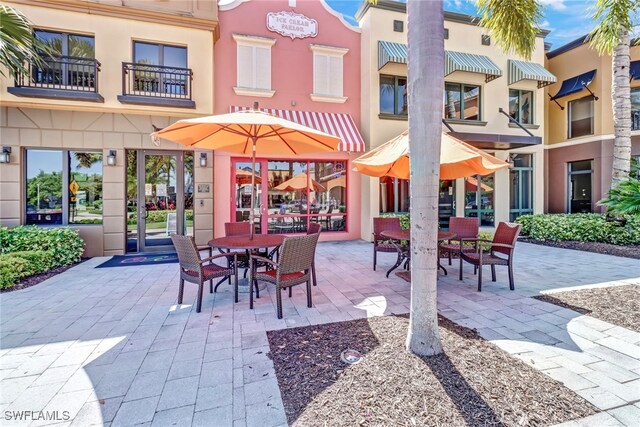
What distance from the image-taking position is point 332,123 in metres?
11.5

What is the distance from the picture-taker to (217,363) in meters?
→ 3.36

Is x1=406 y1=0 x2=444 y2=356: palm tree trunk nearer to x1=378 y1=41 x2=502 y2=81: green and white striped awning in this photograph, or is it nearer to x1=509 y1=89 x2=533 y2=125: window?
x1=378 y1=41 x2=502 y2=81: green and white striped awning

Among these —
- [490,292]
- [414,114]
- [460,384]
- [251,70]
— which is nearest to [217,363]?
[460,384]

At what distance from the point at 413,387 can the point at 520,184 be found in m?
14.0

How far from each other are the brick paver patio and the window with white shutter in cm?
746

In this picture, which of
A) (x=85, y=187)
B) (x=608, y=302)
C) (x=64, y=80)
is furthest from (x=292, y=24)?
(x=608, y=302)

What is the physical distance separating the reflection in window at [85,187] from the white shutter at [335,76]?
806cm

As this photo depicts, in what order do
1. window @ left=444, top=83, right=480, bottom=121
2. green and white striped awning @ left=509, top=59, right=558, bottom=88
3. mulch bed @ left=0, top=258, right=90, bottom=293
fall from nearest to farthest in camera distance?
1. mulch bed @ left=0, top=258, right=90, bottom=293
2. green and white striped awning @ left=509, top=59, right=558, bottom=88
3. window @ left=444, top=83, right=480, bottom=121

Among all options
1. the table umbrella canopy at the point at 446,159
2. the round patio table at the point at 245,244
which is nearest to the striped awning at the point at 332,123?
the table umbrella canopy at the point at 446,159

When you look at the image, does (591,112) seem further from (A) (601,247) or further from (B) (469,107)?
(A) (601,247)

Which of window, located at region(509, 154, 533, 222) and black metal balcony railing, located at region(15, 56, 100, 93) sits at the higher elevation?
black metal balcony railing, located at region(15, 56, 100, 93)

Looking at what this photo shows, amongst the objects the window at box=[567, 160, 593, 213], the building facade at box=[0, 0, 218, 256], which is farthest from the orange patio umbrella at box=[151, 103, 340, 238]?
the window at box=[567, 160, 593, 213]

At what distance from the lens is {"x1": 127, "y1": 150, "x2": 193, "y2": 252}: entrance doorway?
31.8ft

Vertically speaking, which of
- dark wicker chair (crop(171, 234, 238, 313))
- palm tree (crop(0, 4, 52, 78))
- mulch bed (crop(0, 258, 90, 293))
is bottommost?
mulch bed (crop(0, 258, 90, 293))
